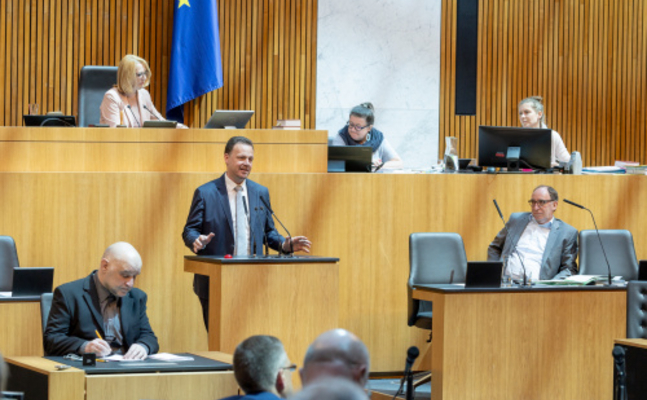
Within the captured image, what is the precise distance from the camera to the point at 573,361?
6.05 m

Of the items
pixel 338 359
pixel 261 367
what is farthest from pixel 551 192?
pixel 338 359

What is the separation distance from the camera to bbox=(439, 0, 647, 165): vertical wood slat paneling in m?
10.6

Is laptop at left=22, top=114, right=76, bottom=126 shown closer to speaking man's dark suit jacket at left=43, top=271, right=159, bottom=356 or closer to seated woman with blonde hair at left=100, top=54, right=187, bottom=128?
seated woman with blonde hair at left=100, top=54, right=187, bottom=128

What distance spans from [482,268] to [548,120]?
520 cm

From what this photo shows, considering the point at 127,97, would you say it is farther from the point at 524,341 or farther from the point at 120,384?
the point at 120,384

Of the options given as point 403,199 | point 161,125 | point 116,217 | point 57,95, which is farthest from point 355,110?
point 57,95

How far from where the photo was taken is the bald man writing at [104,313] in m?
4.61

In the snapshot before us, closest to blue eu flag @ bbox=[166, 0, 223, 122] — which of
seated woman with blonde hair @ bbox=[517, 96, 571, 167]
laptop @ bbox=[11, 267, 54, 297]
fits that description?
seated woman with blonde hair @ bbox=[517, 96, 571, 167]

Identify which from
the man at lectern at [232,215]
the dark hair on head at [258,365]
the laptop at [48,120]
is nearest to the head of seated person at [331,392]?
the dark hair on head at [258,365]

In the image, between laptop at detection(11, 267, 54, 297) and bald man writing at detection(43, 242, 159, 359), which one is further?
laptop at detection(11, 267, 54, 297)

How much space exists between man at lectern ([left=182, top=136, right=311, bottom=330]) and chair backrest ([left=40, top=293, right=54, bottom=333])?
125cm

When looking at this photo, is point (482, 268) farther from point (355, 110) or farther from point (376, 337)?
point (355, 110)

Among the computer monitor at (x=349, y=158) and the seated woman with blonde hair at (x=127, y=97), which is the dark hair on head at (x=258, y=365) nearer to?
the computer monitor at (x=349, y=158)

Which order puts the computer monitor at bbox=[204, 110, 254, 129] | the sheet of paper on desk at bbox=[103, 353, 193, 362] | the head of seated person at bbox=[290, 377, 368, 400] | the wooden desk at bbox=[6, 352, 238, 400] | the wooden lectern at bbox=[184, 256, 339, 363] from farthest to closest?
the computer monitor at bbox=[204, 110, 254, 129]
the wooden lectern at bbox=[184, 256, 339, 363]
the sheet of paper on desk at bbox=[103, 353, 193, 362]
the wooden desk at bbox=[6, 352, 238, 400]
the head of seated person at bbox=[290, 377, 368, 400]
